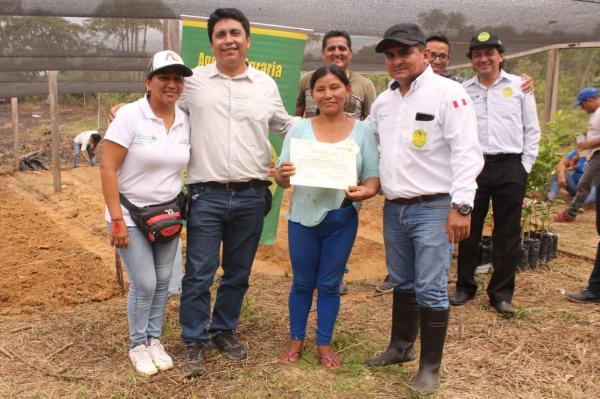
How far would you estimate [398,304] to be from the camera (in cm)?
315

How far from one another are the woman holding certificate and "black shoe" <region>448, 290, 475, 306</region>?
1.53 m

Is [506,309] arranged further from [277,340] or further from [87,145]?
[87,145]

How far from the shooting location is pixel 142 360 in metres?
3.08

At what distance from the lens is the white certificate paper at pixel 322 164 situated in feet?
9.16

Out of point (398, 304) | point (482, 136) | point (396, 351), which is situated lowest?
point (396, 351)

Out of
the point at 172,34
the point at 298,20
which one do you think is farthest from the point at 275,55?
the point at 172,34

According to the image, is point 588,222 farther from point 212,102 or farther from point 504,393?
point 212,102

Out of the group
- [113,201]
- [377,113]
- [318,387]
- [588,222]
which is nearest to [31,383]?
[113,201]

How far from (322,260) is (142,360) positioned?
1.20m

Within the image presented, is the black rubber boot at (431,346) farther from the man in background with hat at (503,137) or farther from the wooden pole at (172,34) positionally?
the wooden pole at (172,34)

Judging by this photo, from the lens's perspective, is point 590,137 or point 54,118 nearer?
point 590,137

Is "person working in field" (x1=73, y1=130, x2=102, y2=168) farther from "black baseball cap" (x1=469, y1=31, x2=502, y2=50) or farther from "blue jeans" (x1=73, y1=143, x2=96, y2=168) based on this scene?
"black baseball cap" (x1=469, y1=31, x2=502, y2=50)

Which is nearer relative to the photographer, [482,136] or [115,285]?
[482,136]

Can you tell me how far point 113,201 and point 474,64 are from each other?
2.66 meters
